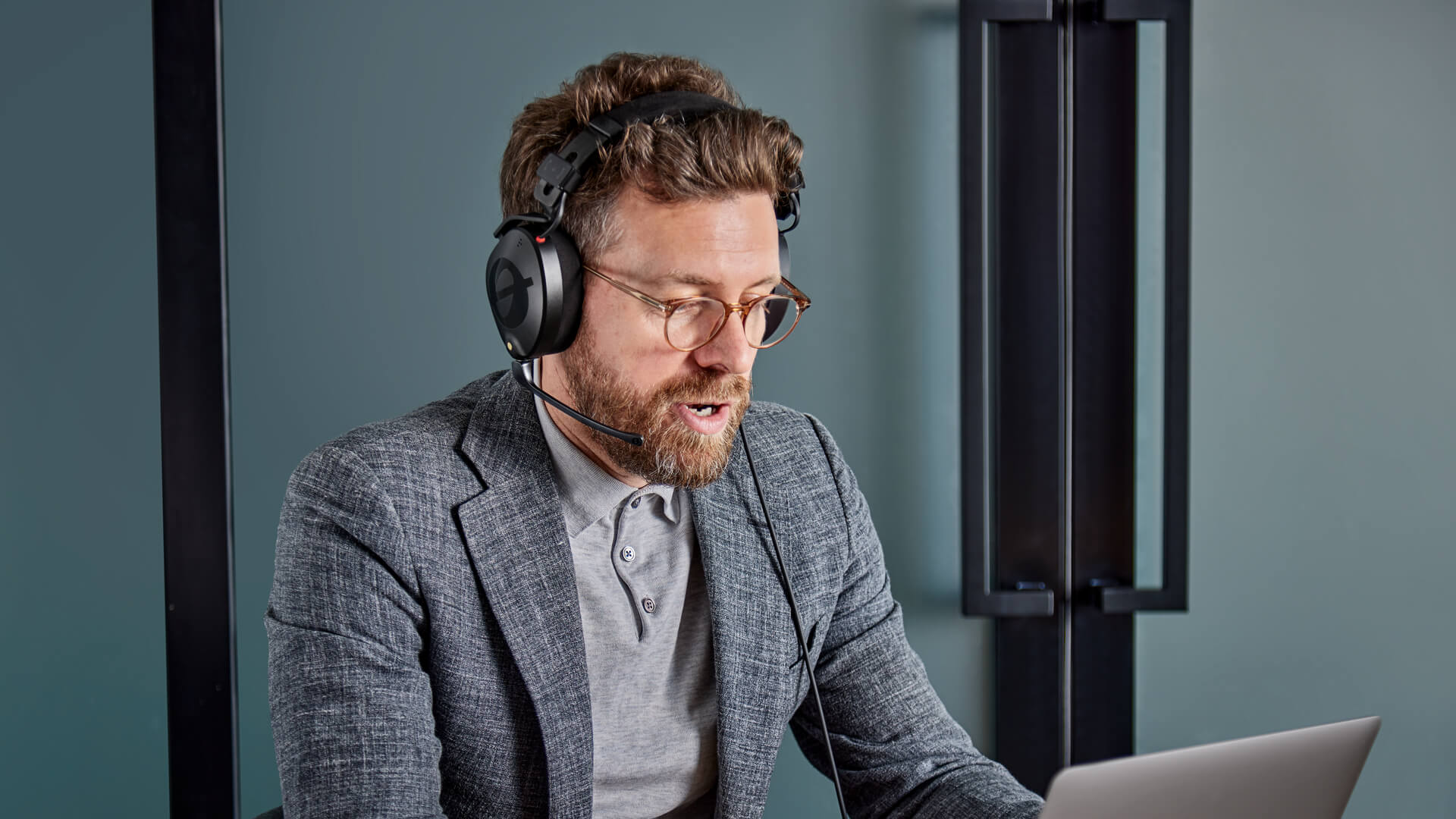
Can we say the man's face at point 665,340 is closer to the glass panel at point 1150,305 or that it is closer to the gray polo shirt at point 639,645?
the gray polo shirt at point 639,645

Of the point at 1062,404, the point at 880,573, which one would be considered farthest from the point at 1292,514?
the point at 880,573

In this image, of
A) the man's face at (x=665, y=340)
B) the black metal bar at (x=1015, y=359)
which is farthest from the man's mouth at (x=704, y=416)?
the black metal bar at (x=1015, y=359)

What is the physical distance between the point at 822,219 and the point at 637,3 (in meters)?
0.47

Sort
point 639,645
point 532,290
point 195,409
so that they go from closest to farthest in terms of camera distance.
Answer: point 532,290 → point 639,645 → point 195,409

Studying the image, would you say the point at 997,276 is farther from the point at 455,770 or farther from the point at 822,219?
the point at 455,770

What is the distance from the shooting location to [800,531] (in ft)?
4.02

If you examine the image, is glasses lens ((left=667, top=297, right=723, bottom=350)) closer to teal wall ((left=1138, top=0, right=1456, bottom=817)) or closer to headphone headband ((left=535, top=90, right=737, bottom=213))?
headphone headband ((left=535, top=90, right=737, bottom=213))

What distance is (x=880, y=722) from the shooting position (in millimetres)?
1165

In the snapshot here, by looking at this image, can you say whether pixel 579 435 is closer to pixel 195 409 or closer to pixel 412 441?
pixel 412 441

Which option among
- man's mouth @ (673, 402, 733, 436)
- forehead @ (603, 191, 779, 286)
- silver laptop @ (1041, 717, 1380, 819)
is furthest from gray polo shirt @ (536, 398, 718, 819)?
silver laptop @ (1041, 717, 1380, 819)

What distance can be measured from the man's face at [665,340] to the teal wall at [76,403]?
93 cm

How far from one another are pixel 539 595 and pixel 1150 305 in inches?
48.7

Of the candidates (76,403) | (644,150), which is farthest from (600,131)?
(76,403)

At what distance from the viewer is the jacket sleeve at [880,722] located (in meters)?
1.07
